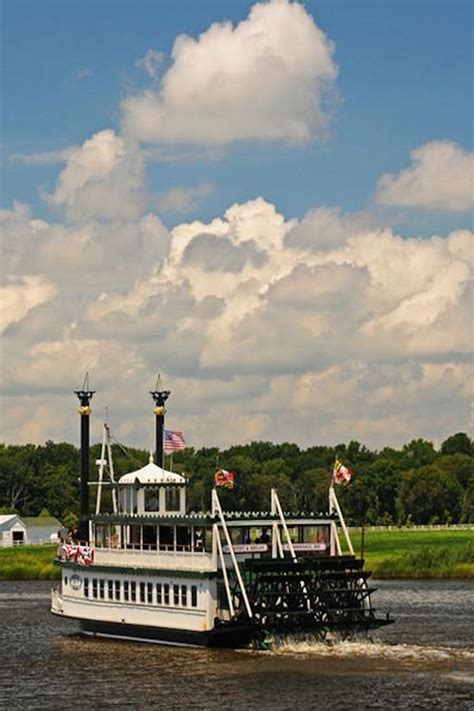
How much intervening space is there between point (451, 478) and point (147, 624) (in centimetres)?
11986

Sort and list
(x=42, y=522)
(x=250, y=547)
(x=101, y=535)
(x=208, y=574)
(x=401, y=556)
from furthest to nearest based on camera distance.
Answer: (x=42, y=522), (x=401, y=556), (x=101, y=535), (x=250, y=547), (x=208, y=574)

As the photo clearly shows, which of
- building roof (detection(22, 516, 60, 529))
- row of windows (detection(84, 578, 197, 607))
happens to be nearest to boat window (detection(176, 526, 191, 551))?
row of windows (detection(84, 578, 197, 607))

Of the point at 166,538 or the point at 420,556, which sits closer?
the point at 166,538

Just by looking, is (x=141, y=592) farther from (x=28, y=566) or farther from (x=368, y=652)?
(x=28, y=566)

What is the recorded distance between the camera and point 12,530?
159125 millimetres

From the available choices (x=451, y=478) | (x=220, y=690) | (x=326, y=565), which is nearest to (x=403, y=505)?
(x=451, y=478)

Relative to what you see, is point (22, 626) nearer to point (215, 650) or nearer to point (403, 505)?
point (215, 650)

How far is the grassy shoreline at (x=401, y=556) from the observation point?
367 feet

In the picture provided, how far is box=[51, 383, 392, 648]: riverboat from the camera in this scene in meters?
62.8

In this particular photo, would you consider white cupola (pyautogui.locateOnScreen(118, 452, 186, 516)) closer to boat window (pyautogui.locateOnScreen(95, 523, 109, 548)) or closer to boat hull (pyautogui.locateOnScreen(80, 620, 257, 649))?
boat window (pyautogui.locateOnScreen(95, 523, 109, 548))

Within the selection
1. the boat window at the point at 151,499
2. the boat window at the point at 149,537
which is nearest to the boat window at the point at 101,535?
the boat window at the point at 151,499

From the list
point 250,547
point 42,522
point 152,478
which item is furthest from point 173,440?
point 42,522

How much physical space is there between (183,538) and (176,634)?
13.7 ft

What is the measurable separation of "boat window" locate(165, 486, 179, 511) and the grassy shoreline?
42618 mm
